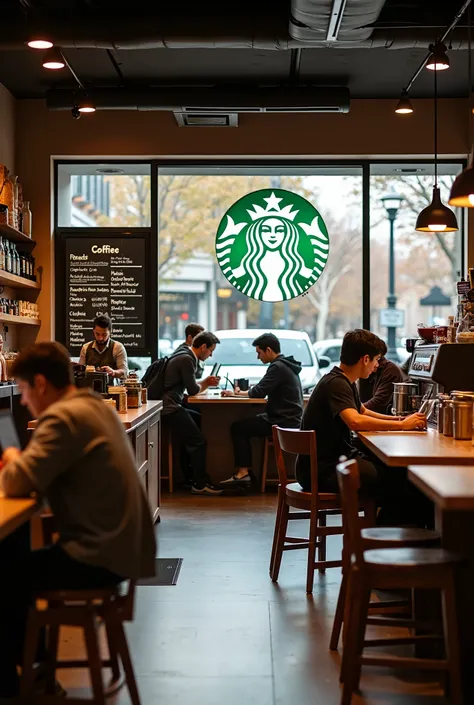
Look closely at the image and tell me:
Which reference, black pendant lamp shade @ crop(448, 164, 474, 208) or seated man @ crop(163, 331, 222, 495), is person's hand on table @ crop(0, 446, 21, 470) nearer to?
black pendant lamp shade @ crop(448, 164, 474, 208)

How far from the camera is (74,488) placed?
2.79 meters

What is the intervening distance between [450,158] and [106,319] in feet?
12.3

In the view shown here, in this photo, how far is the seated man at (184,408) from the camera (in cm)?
836

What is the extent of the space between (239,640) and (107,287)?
5.63m

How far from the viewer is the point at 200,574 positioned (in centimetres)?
534

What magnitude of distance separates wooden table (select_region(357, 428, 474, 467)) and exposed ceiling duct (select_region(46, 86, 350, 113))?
14.0ft

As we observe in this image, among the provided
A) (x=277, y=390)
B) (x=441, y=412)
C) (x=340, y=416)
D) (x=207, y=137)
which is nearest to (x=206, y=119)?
(x=207, y=137)

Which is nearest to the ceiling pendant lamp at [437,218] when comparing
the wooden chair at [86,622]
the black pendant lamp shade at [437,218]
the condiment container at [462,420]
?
the black pendant lamp shade at [437,218]

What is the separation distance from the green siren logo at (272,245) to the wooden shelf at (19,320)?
1.96 metres

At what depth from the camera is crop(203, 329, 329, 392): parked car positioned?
30.4 ft

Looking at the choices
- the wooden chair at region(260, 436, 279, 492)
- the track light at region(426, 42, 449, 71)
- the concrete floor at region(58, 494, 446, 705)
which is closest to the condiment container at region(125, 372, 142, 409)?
the concrete floor at region(58, 494, 446, 705)

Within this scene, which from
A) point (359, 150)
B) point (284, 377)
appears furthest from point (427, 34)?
point (284, 377)

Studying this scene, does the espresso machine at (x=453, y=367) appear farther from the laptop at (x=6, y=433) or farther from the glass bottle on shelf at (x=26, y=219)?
the glass bottle on shelf at (x=26, y=219)

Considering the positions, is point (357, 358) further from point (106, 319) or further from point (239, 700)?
point (106, 319)
